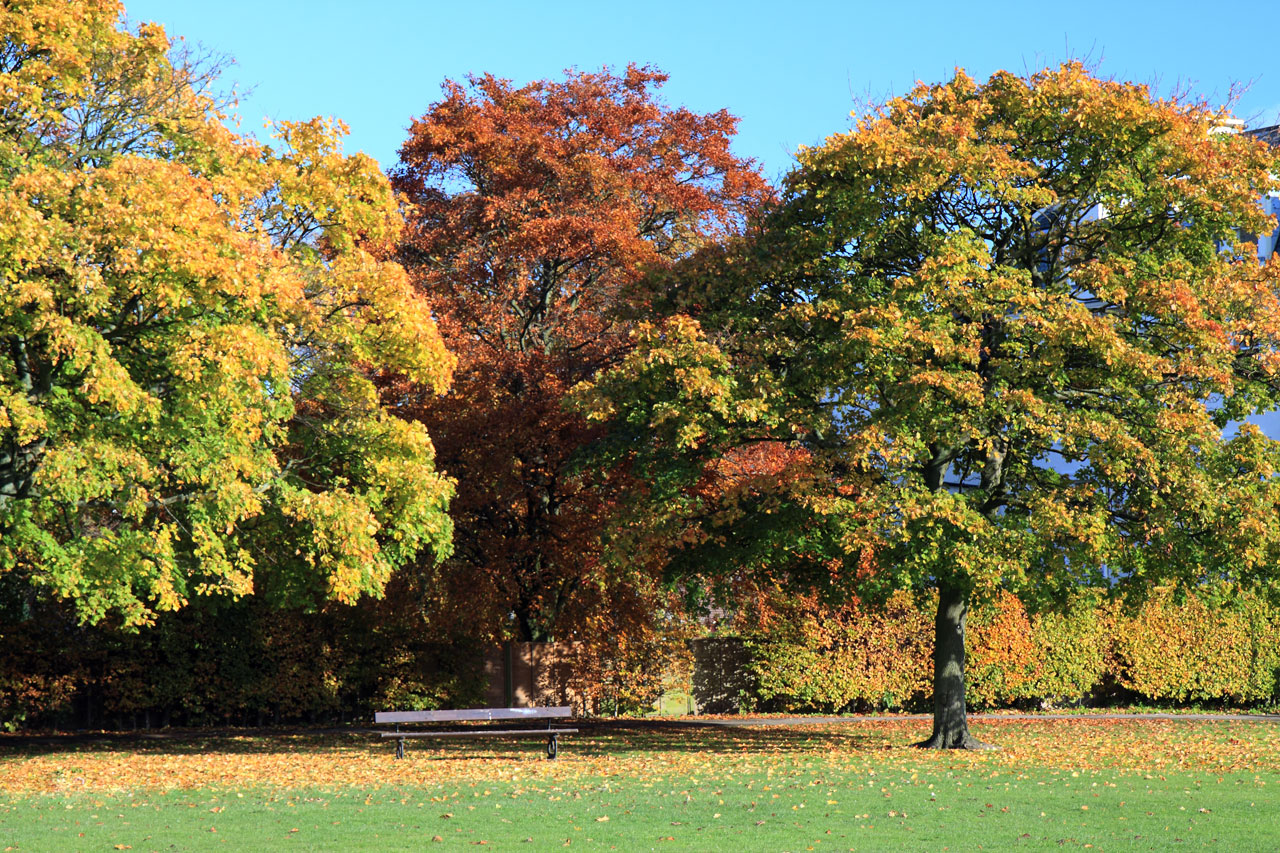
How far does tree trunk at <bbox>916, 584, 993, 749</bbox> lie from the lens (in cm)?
1739

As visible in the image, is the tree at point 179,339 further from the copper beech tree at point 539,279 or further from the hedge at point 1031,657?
the hedge at point 1031,657

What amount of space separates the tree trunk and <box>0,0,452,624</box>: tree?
7.13m

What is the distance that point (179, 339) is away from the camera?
14188 millimetres

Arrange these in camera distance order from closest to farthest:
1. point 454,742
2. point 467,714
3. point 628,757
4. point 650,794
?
point 650,794, point 628,757, point 467,714, point 454,742

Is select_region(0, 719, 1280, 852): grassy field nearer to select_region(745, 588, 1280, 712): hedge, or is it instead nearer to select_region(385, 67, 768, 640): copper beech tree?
select_region(385, 67, 768, 640): copper beech tree

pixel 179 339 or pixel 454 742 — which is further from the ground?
pixel 179 339

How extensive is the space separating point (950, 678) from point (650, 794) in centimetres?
681

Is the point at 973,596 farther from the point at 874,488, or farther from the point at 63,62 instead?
the point at 63,62

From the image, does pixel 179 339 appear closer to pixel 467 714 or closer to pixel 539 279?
pixel 467 714

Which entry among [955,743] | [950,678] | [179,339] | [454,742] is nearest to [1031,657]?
[950,678]

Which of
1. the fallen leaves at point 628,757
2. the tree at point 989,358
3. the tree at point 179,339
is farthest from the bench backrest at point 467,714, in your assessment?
the tree at point 989,358

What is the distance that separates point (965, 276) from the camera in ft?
51.3

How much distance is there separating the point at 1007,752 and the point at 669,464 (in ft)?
19.2

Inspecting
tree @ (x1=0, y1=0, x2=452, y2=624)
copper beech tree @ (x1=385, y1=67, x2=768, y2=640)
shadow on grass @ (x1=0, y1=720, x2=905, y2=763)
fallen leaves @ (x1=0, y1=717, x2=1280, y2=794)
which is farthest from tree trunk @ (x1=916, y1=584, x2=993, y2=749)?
tree @ (x1=0, y1=0, x2=452, y2=624)
